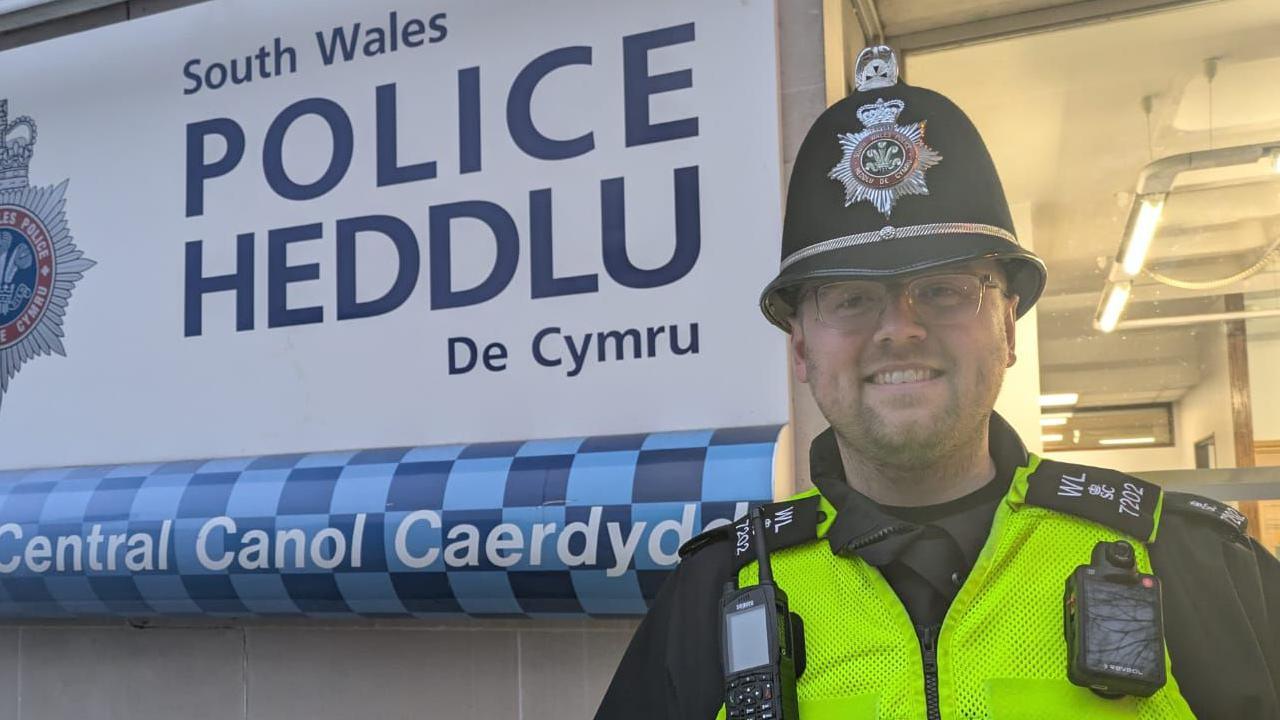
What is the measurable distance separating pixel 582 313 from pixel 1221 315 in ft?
6.74

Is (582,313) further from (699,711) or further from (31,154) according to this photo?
(31,154)

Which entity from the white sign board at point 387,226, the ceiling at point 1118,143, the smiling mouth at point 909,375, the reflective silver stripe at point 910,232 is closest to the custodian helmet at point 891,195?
the reflective silver stripe at point 910,232

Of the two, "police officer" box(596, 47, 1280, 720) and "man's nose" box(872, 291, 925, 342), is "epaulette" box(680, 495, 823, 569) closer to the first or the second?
"police officer" box(596, 47, 1280, 720)

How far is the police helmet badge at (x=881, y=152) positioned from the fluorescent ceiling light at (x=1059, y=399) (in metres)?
2.37

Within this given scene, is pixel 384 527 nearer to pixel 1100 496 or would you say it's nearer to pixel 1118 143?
pixel 1100 496

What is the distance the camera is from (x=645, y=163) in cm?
303

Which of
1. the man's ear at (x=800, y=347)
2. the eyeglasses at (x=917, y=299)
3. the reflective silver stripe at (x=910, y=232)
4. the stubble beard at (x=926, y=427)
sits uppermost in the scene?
the reflective silver stripe at (x=910, y=232)

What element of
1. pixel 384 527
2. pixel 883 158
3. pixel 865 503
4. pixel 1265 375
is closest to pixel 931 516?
pixel 865 503

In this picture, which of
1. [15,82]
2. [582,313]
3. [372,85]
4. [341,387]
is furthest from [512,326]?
[15,82]

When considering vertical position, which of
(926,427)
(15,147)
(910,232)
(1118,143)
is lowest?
(926,427)

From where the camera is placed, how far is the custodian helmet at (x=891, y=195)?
4.65 ft

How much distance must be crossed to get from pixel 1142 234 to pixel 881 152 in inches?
101

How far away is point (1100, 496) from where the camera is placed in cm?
136

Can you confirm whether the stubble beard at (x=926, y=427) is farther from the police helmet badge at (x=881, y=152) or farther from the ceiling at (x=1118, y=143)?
the ceiling at (x=1118, y=143)
